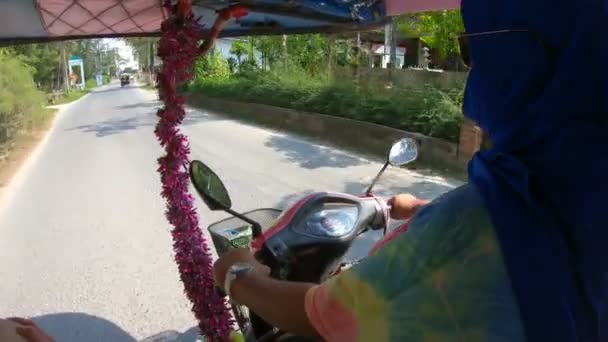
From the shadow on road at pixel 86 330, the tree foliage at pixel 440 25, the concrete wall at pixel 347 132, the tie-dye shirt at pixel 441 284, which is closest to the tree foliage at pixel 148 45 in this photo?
the tie-dye shirt at pixel 441 284

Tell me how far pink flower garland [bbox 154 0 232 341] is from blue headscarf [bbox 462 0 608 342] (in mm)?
1144

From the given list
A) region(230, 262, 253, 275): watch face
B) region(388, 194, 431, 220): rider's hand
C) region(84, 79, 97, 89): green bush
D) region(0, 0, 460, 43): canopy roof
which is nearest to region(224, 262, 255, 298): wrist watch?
region(230, 262, 253, 275): watch face

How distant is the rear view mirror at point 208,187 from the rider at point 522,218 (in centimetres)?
66

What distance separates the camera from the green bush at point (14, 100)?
11.7 meters

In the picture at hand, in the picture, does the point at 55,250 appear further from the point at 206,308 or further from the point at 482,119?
the point at 482,119

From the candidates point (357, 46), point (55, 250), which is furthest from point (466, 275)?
point (357, 46)

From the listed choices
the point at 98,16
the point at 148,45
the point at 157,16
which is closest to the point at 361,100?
the point at 157,16

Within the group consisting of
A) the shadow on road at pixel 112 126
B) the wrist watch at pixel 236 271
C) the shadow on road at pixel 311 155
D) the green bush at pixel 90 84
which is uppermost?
the green bush at pixel 90 84

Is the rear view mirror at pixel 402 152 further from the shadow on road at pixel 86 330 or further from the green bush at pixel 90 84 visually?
the green bush at pixel 90 84

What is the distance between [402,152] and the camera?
187cm

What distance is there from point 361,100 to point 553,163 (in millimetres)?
9692

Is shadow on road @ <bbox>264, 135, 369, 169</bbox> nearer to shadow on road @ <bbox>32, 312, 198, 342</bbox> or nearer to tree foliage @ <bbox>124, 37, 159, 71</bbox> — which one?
tree foliage @ <bbox>124, 37, 159, 71</bbox>

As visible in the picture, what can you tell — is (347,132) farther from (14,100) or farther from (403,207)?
(14,100)

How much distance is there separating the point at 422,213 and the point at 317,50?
15.5 metres
